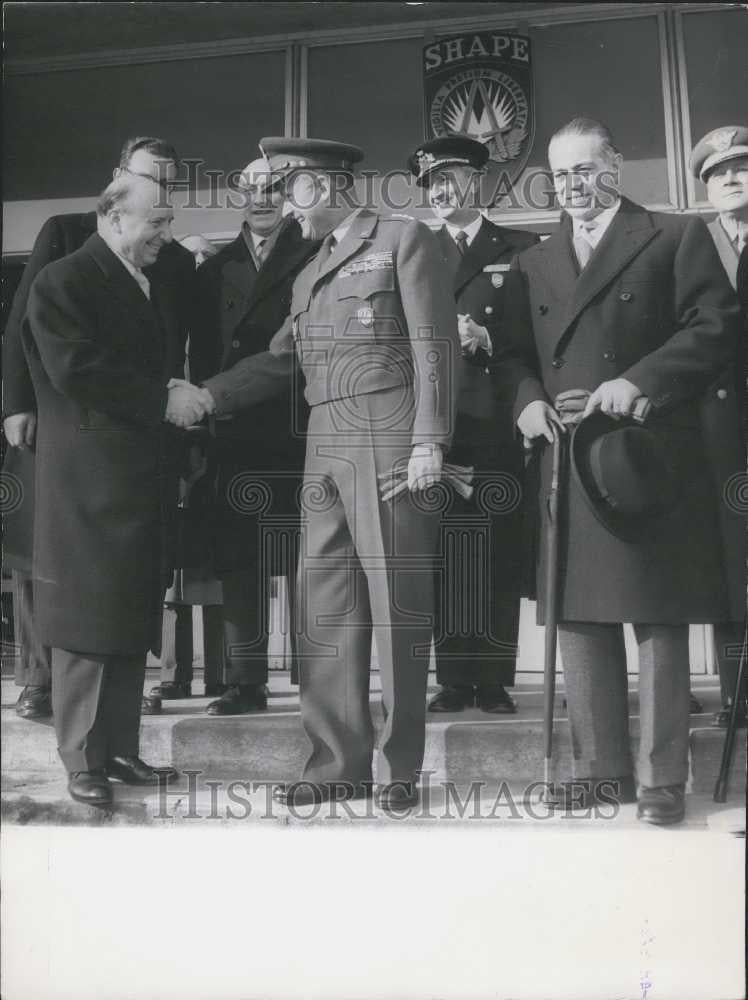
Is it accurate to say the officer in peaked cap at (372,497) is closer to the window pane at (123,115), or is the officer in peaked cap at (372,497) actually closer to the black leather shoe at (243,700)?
the black leather shoe at (243,700)

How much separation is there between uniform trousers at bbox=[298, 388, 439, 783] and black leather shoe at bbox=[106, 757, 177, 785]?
0.56 m

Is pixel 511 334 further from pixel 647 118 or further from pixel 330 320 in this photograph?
pixel 647 118

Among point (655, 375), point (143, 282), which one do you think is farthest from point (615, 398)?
point (143, 282)

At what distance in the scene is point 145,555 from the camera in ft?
13.5

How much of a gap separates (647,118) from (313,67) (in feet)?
4.12

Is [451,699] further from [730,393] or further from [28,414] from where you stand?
[28,414]

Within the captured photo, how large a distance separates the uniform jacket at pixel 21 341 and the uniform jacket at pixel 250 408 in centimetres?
11

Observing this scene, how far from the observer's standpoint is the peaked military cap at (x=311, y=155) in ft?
13.6

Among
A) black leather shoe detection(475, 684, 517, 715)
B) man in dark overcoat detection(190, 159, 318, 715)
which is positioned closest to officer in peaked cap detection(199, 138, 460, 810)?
man in dark overcoat detection(190, 159, 318, 715)

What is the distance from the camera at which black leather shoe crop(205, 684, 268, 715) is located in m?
4.09

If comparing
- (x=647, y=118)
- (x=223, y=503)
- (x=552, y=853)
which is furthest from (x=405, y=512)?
(x=647, y=118)

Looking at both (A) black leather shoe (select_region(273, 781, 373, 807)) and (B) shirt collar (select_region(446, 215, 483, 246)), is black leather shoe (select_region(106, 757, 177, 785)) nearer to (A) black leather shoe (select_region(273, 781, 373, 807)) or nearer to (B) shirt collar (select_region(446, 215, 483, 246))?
(A) black leather shoe (select_region(273, 781, 373, 807))

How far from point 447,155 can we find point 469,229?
0.29 meters

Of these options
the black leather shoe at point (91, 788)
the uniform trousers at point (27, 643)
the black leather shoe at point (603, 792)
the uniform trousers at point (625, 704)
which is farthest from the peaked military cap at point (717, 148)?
the black leather shoe at point (91, 788)
